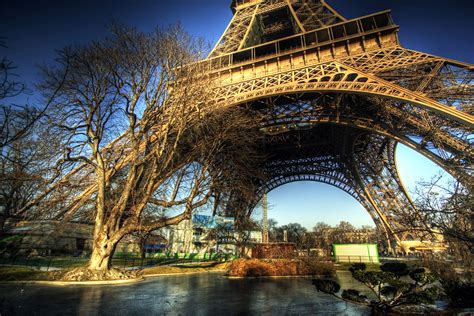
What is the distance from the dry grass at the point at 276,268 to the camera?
47.5ft

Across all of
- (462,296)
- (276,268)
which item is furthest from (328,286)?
(276,268)

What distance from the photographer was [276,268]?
50.5ft

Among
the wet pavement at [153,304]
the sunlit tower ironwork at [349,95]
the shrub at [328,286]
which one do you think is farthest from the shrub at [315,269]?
the shrub at [328,286]

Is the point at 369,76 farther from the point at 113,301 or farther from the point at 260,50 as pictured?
the point at 113,301

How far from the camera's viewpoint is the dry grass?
14469 millimetres

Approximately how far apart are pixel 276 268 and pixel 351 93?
467 inches

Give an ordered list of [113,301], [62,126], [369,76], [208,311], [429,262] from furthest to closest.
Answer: [369,76], [62,126], [429,262], [113,301], [208,311]

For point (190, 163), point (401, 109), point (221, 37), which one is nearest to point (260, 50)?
point (221, 37)

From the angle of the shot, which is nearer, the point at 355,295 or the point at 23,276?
the point at 355,295

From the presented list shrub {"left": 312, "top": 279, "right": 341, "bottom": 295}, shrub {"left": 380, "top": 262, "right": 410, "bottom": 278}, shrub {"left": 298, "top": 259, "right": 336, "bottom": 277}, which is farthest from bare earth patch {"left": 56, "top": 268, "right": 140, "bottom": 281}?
shrub {"left": 298, "top": 259, "right": 336, "bottom": 277}

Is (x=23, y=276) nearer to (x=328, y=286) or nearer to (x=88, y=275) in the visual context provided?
(x=88, y=275)

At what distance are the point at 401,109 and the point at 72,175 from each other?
2063 cm

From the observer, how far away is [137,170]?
12398mm

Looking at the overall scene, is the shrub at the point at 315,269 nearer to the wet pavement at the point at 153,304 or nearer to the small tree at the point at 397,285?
the wet pavement at the point at 153,304
